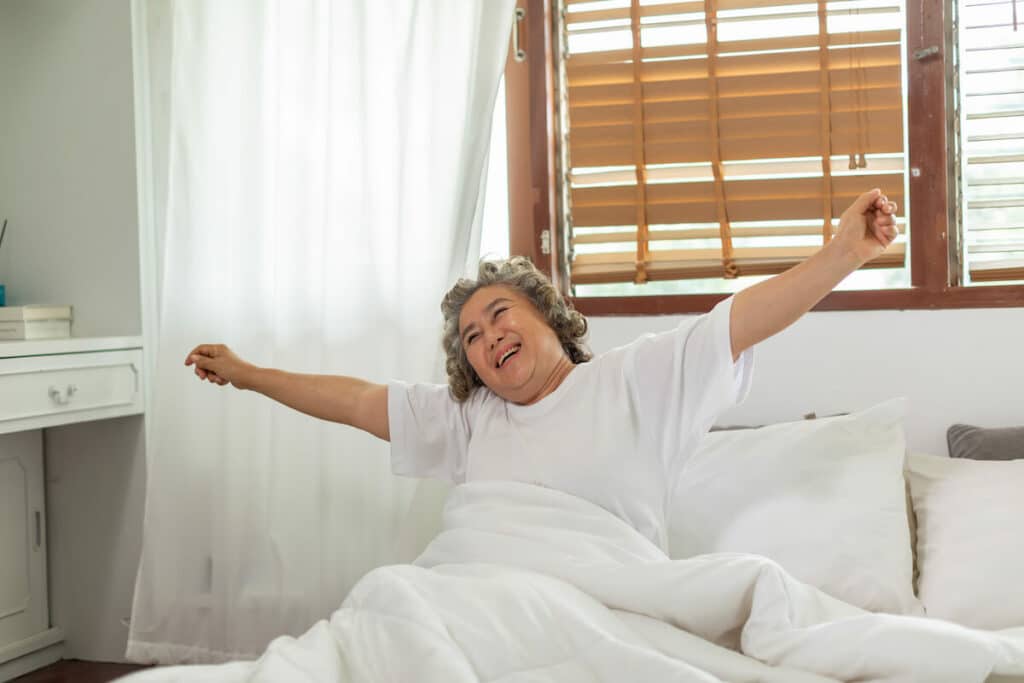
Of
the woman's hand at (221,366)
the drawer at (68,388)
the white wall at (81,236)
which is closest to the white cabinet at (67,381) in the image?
the drawer at (68,388)

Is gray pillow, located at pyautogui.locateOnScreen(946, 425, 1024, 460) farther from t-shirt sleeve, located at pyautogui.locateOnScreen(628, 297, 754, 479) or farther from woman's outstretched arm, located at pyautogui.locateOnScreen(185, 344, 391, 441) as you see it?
woman's outstretched arm, located at pyautogui.locateOnScreen(185, 344, 391, 441)

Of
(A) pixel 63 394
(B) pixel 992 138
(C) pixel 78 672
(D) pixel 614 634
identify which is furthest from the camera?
(C) pixel 78 672

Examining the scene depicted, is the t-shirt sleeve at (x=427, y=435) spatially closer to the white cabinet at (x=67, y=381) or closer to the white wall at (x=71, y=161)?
the white cabinet at (x=67, y=381)

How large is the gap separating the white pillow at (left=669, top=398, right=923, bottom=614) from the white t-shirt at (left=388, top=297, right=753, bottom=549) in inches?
8.8

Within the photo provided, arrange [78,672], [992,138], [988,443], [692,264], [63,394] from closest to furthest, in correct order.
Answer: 1. [988,443]
2. [992,138]
3. [63,394]
4. [692,264]
5. [78,672]

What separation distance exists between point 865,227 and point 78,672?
2286 millimetres

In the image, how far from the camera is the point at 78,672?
2902mm

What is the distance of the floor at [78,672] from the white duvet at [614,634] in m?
1.57

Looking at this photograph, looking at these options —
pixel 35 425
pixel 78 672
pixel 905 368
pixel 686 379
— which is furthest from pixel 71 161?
pixel 905 368

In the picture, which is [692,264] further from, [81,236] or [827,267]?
[81,236]

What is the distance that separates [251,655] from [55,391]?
2.57ft

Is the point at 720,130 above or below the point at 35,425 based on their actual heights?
above

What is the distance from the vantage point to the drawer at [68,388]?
2.48 m

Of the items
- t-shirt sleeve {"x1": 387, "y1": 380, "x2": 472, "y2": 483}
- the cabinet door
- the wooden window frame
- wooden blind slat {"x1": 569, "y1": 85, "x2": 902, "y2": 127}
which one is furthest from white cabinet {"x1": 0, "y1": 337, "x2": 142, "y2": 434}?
wooden blind slat {"x1": 569, "y1": 85, "x2": 902, "y2": 127}
